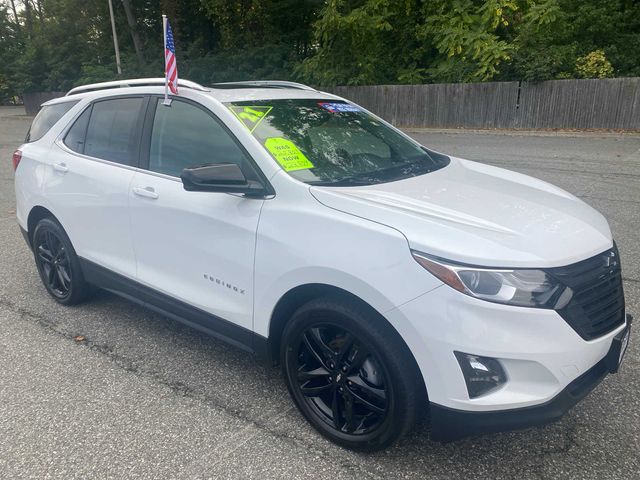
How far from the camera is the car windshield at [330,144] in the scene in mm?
2855

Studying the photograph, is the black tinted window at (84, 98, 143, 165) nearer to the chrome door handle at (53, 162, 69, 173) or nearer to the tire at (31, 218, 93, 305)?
the chrome door handle at (53, 162, 69, 173)

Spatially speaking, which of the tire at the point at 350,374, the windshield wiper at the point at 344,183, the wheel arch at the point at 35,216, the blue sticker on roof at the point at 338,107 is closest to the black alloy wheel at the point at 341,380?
the tire at the point at 350,374

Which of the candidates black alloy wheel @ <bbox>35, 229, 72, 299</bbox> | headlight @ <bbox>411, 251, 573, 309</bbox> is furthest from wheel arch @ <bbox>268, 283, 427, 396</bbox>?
black alloy wheel @ <bbox>35, 229, 72, 299</bbox>

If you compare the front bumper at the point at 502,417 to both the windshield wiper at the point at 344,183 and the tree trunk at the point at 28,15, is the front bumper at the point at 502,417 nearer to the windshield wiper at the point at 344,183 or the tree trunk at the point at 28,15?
the windshield wiper at the point at 344,183

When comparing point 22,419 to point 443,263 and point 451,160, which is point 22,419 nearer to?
point 443,263

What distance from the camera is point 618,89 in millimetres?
15273

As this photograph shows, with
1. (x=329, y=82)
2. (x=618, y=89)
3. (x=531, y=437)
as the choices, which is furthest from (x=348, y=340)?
(x=329, y=82)

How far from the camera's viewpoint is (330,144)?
10.4 feet

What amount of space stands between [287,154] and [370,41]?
19.7 m

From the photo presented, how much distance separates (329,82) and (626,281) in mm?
18601

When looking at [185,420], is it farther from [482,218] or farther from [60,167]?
[60,167]

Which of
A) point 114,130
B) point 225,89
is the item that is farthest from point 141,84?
point 225,89

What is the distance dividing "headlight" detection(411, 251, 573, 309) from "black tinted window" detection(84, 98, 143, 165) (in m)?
2.41

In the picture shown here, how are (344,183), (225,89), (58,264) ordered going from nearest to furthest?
(344,183)
(225,89)
(58,264)
